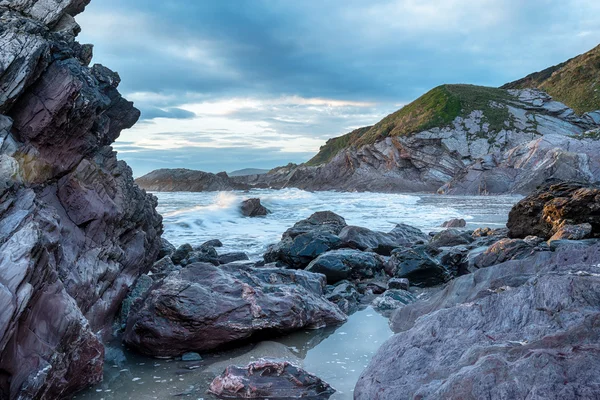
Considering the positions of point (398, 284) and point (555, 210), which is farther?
point (555, 210)

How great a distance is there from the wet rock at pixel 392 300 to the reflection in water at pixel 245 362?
744mm

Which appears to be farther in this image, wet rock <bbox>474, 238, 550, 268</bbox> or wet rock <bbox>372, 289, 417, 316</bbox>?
wet rock <bbox>474, 238, 550, 268</bbox>

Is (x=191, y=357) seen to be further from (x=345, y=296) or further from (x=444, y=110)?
(x=444, y=110)

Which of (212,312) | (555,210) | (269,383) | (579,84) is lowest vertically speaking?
(269,383)

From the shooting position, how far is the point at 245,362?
17.1 ft

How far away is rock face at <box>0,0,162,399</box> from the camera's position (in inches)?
148

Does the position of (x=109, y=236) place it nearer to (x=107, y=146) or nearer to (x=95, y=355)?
(x=107, y=146)

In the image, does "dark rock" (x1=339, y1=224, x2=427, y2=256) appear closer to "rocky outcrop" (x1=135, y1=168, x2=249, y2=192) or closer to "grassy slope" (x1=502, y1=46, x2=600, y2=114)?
"rocky outcrop" (x1=135, y1=168, x2=249, y2=192)

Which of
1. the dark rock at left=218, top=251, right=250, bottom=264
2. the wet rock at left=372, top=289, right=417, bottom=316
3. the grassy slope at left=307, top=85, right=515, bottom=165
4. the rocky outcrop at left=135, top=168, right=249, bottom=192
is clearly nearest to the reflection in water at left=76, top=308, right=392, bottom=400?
the wet rock at left=372, top=289, right=417, bottom=316

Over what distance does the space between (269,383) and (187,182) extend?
63457mm

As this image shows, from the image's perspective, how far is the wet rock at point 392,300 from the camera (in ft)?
23.8

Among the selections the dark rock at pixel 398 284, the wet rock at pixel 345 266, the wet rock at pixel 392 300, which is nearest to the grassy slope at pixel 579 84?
the wet rock at pixel 345 266

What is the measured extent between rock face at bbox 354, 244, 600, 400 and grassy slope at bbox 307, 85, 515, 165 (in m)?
60.8

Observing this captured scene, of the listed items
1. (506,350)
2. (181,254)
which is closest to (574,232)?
(506,350)
